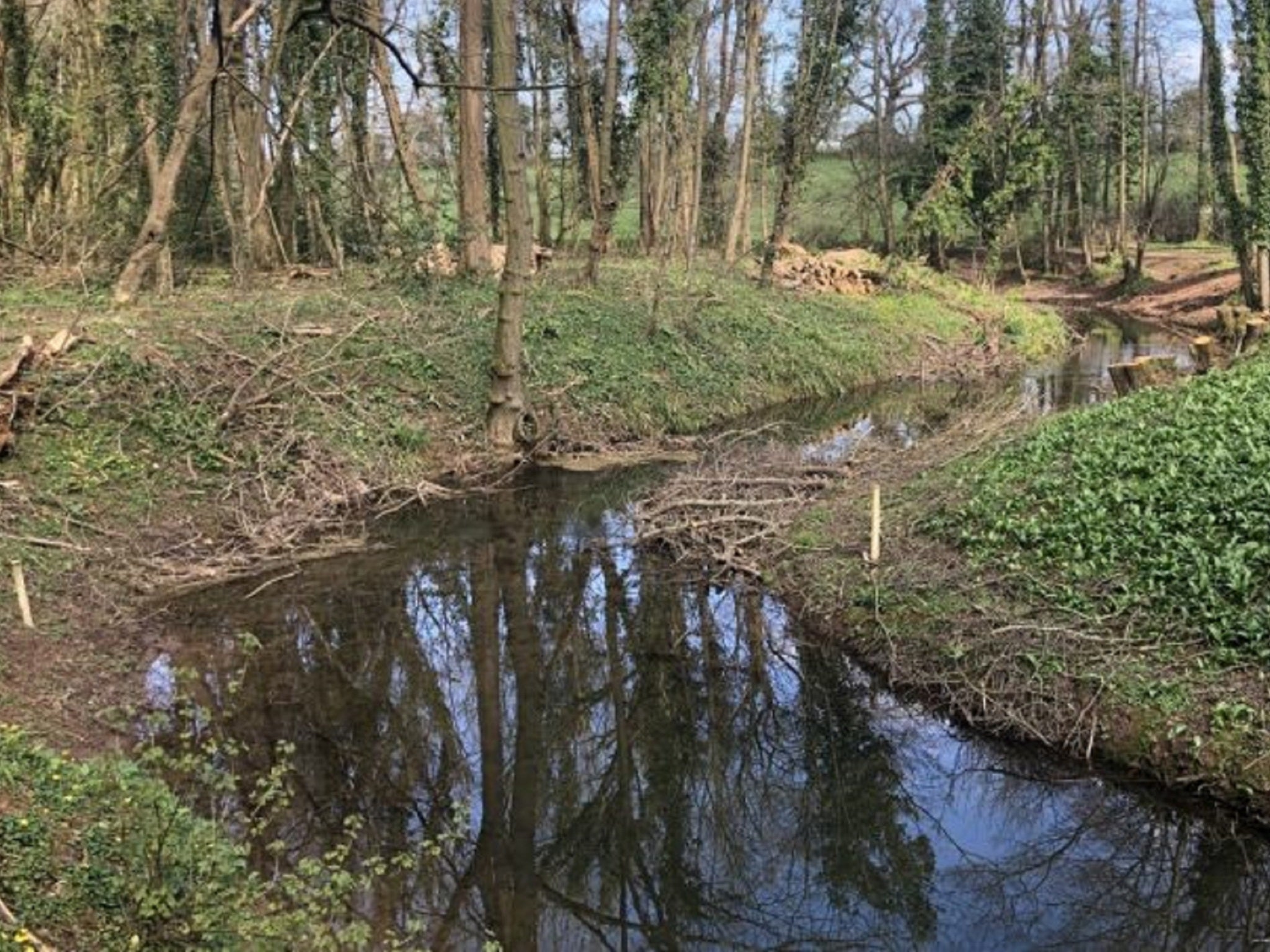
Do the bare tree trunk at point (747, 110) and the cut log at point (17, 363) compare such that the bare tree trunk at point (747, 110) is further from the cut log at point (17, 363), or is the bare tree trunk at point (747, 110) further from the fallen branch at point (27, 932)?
the fallen branch at point (27, 932)

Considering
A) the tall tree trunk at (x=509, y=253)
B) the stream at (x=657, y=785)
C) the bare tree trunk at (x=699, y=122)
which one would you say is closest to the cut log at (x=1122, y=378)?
the stream at (x=657, y=785)

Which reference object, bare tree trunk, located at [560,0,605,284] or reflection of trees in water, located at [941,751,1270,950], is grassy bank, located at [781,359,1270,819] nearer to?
reflection of trees in water, located at [941,751,1270,950]

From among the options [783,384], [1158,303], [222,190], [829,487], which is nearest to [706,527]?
[829,487]

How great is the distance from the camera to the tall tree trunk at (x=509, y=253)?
13.1 meters

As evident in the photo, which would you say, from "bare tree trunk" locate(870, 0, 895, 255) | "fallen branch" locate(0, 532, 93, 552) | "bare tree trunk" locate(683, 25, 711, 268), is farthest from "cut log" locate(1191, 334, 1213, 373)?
"bare tree trunk" locate(870, 0, 895, 255)

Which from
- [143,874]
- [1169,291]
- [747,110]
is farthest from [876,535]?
[1169,291]

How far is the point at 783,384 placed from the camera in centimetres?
2002

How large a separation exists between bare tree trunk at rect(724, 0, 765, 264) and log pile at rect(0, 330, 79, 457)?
18.0 metres

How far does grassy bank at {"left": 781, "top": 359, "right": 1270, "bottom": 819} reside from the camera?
662 cm

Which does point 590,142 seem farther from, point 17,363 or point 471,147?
point 17,363

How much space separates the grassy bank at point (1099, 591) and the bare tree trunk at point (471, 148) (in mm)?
8759

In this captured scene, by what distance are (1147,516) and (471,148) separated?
12.5m

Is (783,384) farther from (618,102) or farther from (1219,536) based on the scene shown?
(1219,536)

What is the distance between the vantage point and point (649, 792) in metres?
6.86
